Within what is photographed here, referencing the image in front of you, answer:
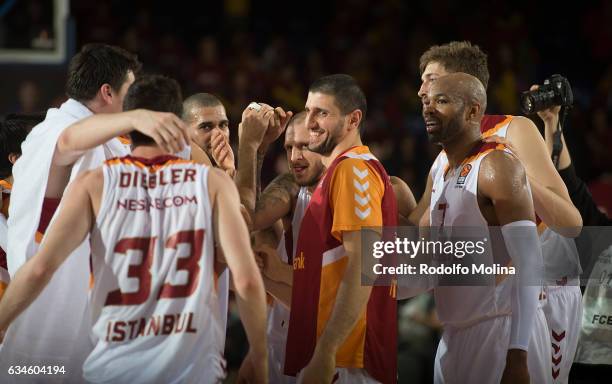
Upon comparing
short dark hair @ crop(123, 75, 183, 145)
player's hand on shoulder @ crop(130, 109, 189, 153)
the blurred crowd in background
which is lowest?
player's hand on shoulder @ crop(130, 109, 189, 153)

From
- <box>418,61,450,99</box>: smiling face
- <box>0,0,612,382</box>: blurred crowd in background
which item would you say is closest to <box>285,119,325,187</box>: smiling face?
<box>418,61,450,99</box>: smiling face

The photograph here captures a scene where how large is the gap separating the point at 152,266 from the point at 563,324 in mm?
2804

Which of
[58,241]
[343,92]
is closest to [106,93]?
[58,241]

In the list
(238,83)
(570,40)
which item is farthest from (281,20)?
(570,40)

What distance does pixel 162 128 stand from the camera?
11.1 ft

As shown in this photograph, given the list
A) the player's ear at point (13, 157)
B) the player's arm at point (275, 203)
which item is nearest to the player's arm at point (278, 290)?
the player's arm at point (275, 203)

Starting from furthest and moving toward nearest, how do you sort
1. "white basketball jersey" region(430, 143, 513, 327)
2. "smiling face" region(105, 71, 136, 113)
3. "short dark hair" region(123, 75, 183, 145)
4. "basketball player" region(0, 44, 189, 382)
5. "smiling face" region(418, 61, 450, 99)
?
"smiling face" region(418, 61, 450, 99), "white basketball jersey" region(430, 143, 513, 327), "smiling face" region(105, 71, 136, 113), "basketball player" region(0, 44, 189, 382), "short dark hair" region(123, 75, 183, 145)

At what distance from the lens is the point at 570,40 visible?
1404 centimetres

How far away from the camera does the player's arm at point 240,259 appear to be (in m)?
3.41

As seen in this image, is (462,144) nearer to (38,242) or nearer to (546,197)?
(546,197)

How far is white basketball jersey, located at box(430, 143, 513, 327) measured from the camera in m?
4.41

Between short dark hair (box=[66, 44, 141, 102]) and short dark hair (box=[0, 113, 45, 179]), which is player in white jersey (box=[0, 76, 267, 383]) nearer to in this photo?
short dark hair (box=[66, 44, 141, 102])

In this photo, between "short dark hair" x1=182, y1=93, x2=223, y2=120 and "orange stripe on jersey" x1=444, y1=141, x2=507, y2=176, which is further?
"short dark hair" x1=182, y1=93, x2=223, y2=120

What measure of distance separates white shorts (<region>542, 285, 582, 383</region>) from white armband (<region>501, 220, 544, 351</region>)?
99cm
